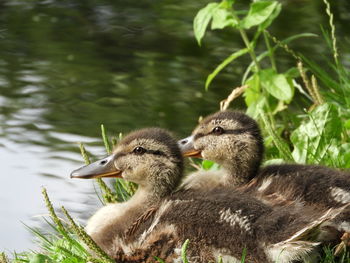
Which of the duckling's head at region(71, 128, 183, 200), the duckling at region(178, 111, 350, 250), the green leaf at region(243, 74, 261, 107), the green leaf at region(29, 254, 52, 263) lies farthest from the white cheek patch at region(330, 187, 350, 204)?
the green leaf at region(243, 74, 261, 107)

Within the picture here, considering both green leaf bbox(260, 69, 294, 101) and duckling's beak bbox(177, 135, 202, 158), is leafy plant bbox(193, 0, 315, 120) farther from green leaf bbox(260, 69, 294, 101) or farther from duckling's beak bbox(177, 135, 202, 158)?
duckling's beak bbox(177, 135, 202, 158)

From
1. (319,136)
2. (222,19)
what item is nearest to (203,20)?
(222,19)

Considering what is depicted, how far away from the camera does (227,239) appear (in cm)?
427

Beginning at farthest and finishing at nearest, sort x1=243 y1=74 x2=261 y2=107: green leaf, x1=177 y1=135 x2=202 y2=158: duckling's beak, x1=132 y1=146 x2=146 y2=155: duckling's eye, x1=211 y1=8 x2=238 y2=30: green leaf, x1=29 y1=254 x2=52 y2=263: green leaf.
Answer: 1. x1=243 y1=74 x2=261 y2=107: green leaf
2. x1=211 y1=8 x2=238 y2=30: green leaf
3. x1=177 y1=135 x2=202 y2=158: duckling's beak
4. x1=132 y1=146 x2=146 y2=155: duckling's eye
5. x1=29 y1=254 x2=52 y2=263: green leaf

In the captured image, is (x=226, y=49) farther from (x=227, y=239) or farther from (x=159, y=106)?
(x=227, y=239)

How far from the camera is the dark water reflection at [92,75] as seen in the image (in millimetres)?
7125

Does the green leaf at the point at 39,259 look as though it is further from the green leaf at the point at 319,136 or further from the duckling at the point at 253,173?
the green leaf at the point at 319,136

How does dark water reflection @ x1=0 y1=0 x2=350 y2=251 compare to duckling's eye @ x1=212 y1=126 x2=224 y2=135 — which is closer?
duckling's eye @ x1=212 y1=126 x2=224 y2=135

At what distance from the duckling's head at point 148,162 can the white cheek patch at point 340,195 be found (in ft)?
2.39

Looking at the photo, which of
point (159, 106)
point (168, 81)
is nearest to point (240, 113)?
point (159, 106)

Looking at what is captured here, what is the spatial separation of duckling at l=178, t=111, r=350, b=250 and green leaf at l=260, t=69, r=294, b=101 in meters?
1.19

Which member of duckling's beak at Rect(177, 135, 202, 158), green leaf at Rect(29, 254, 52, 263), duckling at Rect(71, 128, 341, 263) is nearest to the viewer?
duckling at Rect(71, 128, 341, 263)

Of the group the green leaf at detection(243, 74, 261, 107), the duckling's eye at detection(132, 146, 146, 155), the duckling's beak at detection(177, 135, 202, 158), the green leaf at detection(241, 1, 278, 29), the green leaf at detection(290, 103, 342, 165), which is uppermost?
the green leaf at detection(241, 1, 278, 29)

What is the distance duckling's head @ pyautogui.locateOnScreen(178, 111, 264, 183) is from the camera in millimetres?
5023
